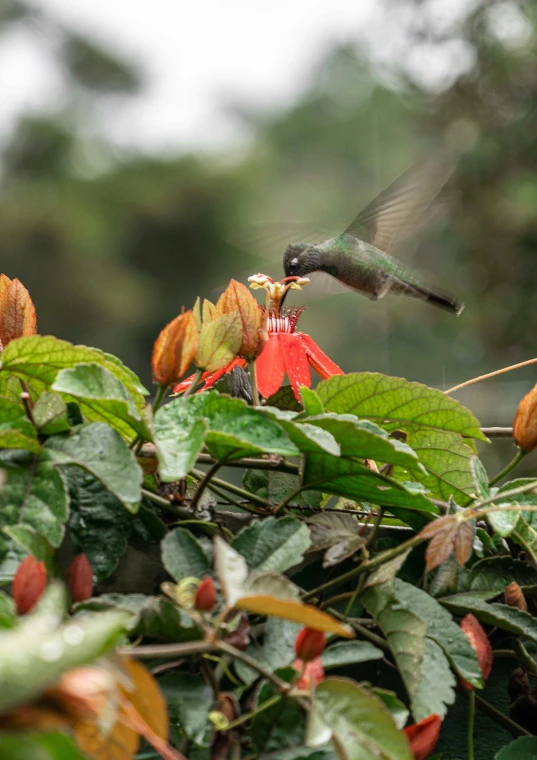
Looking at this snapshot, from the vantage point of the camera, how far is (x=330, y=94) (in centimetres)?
1134

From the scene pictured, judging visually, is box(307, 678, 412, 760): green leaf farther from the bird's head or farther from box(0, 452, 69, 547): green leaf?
the bird's head

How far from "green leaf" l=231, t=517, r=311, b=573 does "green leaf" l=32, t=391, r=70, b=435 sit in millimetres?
95

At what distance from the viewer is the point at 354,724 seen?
27 centimetres

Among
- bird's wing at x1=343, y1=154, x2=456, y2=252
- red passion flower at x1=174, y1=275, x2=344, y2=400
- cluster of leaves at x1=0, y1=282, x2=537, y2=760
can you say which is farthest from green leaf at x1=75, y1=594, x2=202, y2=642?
bird's wing at x1=343, y1=154, x2=456, y2=252

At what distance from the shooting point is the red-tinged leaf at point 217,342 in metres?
0.44

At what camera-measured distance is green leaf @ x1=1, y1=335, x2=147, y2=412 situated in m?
0.39

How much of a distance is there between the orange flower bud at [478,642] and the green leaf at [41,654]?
0.82 ft

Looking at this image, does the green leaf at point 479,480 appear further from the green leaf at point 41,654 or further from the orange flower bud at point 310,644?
the green leaf at point 41,654

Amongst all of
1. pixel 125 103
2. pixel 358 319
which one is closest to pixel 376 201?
pixel 358 319

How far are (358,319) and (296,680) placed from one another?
7.93 metres

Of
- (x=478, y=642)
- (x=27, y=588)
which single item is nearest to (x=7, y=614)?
(x=27, y=588)

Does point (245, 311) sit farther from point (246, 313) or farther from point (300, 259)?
point (300, 259)

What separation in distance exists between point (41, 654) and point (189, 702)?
151mm

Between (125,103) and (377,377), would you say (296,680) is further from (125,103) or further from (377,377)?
(125,103)
